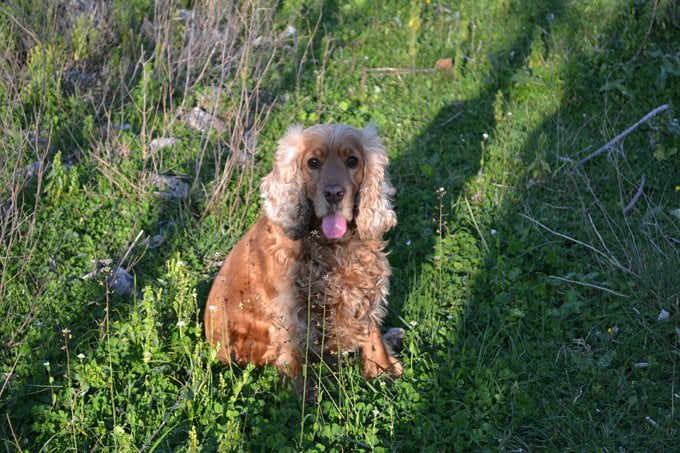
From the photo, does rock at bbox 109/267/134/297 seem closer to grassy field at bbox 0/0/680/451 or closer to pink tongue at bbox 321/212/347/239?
grassy field at bbox 0/0/680/451

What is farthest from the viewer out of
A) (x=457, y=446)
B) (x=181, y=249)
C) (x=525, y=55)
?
(x=525, y=55)

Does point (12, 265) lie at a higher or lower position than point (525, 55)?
lower

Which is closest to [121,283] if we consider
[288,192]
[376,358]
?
[288,192]

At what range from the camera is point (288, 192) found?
4.01 m

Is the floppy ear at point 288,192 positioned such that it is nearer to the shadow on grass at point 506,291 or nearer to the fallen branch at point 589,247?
the shadow on grass at point 506,291

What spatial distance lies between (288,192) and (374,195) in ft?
1.47

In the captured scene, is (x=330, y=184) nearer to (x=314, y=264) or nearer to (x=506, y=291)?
(x=314, y=264)

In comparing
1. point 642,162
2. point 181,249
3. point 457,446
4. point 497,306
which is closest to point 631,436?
point 457,446

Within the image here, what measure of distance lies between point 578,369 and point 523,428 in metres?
0.48

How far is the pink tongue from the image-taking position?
3.89 meters

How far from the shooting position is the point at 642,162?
543 centimetres

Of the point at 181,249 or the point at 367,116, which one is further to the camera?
the point at 367,116

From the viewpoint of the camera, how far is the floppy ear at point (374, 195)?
4.02 metres

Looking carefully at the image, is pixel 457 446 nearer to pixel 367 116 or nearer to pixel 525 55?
pixel 367 116
